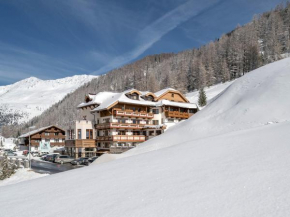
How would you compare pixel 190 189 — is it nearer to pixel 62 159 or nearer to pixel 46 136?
pixel 62 159

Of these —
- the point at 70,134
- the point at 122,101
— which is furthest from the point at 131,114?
the point at 70,134

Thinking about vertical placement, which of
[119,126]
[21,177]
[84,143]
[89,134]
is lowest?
[21,177]

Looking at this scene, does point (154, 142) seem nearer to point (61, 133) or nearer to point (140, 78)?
point (61, 133)

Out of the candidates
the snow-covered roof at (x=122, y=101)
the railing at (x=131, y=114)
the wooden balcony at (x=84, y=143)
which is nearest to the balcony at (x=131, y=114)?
the railing at (x=131, y=114)

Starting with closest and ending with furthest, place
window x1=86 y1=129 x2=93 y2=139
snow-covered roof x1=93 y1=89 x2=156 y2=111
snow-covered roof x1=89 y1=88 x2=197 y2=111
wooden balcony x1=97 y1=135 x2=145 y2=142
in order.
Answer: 1. wooden balcony x1=97 y1=135 x2=145 y2=142
2. snow-covered roof x1=93 y1=89 x2=156 y2=111
3. snow-covered roof x1=89 y1=88 x2=197 y2=111
4. window x1=86 y1=129 x2=93 y2=139

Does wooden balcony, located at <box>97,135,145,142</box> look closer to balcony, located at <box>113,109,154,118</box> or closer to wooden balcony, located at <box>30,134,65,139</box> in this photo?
balcony, located at <box>113,109,154,118</box>

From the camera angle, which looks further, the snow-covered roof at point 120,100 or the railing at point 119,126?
the snow-covered roof at point 120,100

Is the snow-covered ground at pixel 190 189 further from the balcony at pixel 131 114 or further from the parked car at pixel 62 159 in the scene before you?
the parked car at pixel 62 159

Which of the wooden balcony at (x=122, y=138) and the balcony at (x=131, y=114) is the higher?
the balcony at (x=131, y=114)

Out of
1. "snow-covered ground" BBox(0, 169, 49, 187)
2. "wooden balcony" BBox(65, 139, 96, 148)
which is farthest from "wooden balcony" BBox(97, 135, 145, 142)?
"snow-covered ground" BBox(0, 169, 49, 187)

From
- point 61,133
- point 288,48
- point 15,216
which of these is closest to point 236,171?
point 15,216

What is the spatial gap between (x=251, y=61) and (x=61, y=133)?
235 ft

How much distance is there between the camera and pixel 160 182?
7258mm

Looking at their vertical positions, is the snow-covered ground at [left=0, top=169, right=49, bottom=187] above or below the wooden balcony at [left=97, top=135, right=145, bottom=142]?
below
